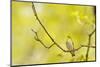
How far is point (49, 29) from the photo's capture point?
2.54m

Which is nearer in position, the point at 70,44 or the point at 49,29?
the point at 49,29

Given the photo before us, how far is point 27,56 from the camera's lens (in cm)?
243

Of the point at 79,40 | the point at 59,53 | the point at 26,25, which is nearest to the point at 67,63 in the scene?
the point at 59,53

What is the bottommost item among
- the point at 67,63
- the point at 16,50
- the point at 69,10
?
the point at 67,63

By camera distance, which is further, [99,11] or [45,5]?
[99,11]

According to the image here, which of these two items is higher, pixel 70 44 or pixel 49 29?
pixel 49 29

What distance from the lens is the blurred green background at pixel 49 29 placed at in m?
2.40

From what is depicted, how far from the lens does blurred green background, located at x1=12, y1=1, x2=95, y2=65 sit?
2.40 m

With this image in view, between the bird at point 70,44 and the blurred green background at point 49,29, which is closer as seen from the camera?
the blurred green background at point 49,29

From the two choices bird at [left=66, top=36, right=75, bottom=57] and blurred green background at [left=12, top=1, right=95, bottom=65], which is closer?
blurred green background at [left=12, top=1, right=95, bottom=65]

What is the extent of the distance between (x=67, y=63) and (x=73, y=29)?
0.46 meters
